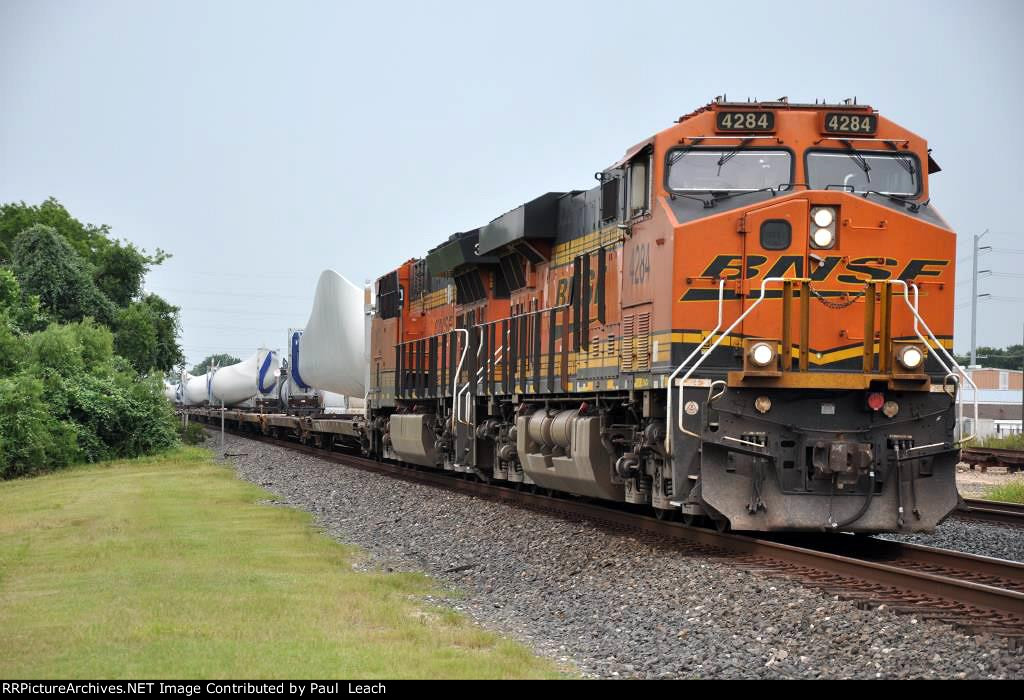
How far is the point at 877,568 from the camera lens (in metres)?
9.48

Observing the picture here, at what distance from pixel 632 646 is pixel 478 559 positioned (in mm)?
4885

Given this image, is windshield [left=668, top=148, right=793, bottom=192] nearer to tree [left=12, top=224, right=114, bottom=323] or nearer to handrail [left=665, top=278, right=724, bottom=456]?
handrail [left=665, top=278, right=724, bottom=456]

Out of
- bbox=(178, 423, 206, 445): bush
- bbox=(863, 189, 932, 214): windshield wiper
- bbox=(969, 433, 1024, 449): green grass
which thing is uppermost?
bbox=(863, 189, 932, 214): windshield wiper

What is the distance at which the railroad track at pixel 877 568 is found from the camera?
798cm

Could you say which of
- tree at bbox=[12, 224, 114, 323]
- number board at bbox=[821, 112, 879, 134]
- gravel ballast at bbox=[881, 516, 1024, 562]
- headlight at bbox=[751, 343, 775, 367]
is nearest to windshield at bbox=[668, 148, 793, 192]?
number board at bbox=[821, 112, 879, 134]

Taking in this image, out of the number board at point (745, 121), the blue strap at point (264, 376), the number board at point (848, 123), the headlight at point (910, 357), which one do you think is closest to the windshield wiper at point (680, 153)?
the number board at point (745, 121)

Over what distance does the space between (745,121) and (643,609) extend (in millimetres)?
5193

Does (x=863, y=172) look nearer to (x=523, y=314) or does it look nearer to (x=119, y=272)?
(x=523, y=314)

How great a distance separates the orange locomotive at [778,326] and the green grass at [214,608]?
2.99 metres

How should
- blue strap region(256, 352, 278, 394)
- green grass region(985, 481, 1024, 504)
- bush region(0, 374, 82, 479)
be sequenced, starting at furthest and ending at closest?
1. blue strap region(256, 352, 278, 394)
2. bush region(0, 374, 82, 479)
3. green grass region(985, 481, 1024, 504)

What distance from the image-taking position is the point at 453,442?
20.8 meters

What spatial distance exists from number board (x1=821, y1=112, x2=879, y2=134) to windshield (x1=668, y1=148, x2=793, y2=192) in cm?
50

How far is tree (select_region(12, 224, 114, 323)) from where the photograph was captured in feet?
139

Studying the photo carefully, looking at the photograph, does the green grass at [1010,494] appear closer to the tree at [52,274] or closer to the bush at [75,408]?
the bush at [75,408]
